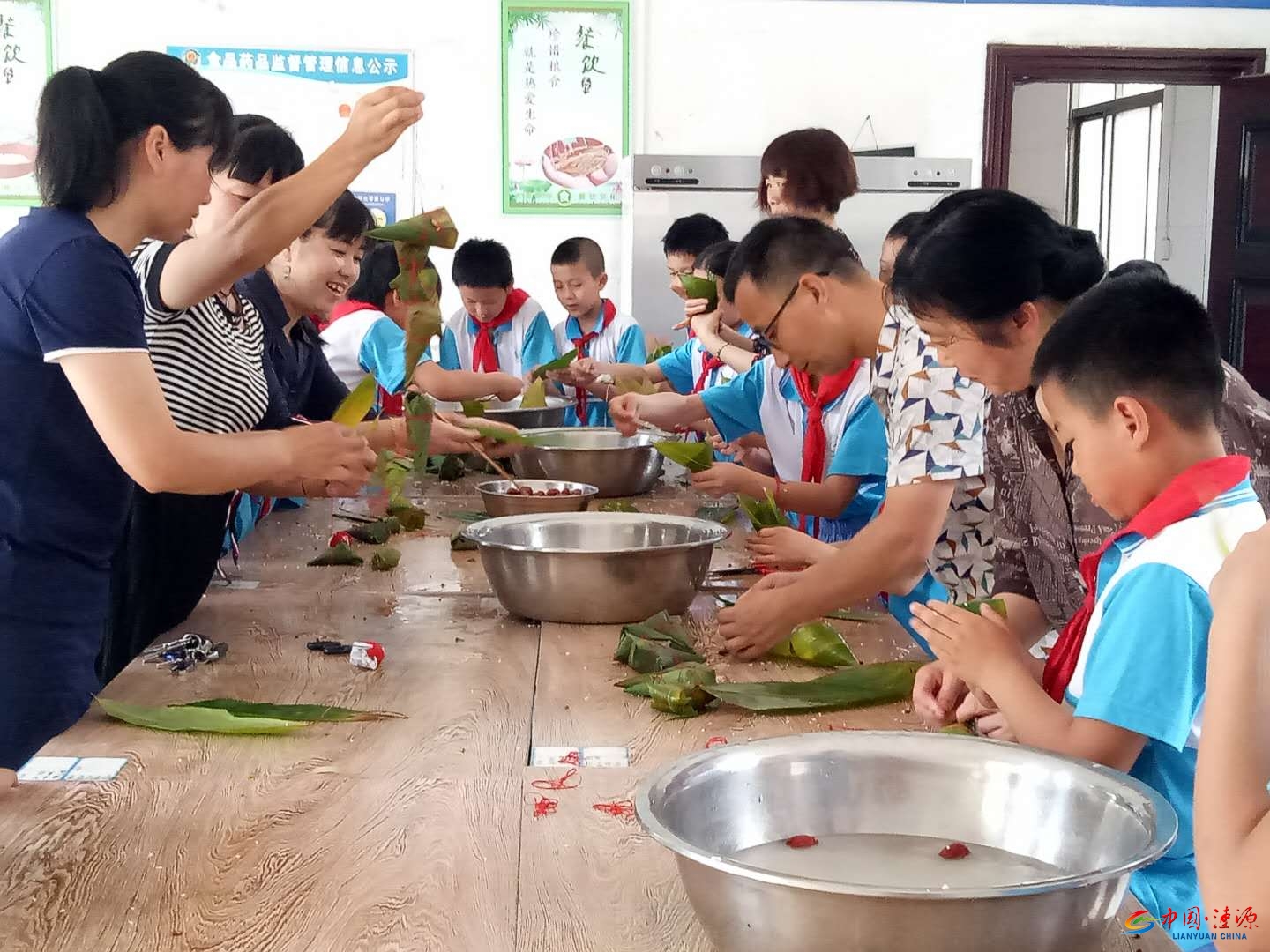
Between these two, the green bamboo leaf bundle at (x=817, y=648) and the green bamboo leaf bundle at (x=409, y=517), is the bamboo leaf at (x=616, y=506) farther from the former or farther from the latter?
the green bamboo leaf bundle at (x=817, y=648)

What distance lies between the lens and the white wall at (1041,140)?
8.57m

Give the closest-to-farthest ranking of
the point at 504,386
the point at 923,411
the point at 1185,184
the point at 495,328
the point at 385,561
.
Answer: the point at 923,411 → the point at 385,561 → the point at 504,386 → the point at 495,328 → the point at 1185,184

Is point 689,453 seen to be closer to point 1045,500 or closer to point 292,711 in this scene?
point 1045,500

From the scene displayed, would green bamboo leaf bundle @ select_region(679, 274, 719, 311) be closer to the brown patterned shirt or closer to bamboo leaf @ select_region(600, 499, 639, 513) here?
bamboo leaf @ select_region(600, 499, 639, 513)

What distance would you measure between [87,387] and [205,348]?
0.70 metres

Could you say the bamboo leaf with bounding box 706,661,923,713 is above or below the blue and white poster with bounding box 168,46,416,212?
below

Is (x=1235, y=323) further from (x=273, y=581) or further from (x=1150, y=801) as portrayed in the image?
(x=1150, y=801)

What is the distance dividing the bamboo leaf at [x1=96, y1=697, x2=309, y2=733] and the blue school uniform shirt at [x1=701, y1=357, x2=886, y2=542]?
1.52 meters

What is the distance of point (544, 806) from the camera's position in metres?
1.36

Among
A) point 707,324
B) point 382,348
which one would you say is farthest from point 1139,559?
point 707,324

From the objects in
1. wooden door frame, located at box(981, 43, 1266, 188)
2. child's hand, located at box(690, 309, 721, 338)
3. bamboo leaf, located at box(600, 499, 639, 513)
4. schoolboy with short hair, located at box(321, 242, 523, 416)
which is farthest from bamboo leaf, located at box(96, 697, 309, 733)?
wooden door frame, located at box(981, 43, 1266, 188)

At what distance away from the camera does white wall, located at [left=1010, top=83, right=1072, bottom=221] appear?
8.57 metres

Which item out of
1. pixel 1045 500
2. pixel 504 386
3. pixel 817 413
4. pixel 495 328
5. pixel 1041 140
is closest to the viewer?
pixel 1045 500

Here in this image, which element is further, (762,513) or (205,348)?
(762,513)
